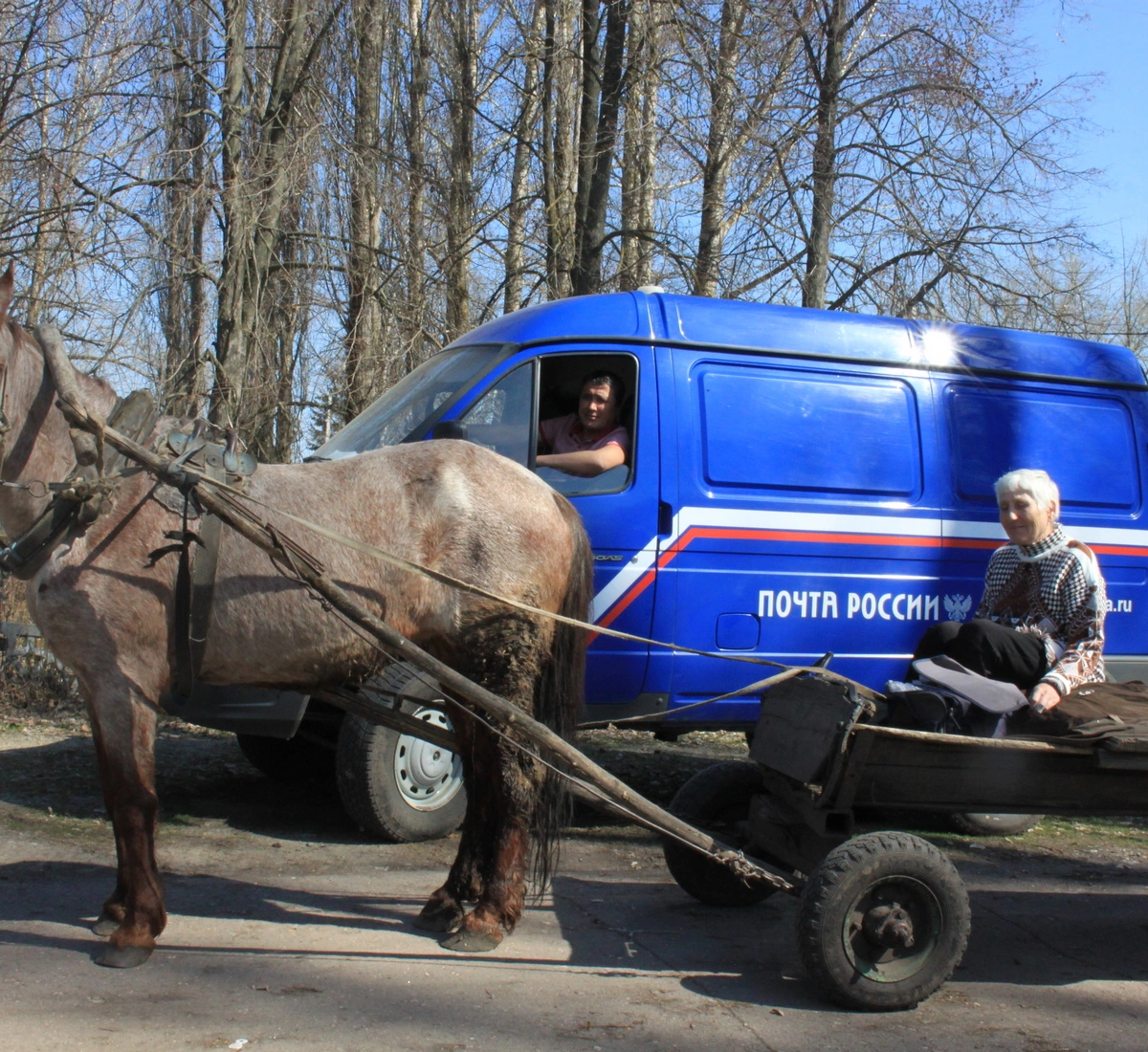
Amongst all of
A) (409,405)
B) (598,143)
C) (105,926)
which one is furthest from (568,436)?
(598,143)

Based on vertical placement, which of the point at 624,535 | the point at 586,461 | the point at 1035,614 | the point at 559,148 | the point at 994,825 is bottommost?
the point at 994,825

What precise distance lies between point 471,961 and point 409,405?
9.50 feet

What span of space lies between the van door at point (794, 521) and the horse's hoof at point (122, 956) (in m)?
2.83

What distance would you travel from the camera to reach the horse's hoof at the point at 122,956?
3678mm

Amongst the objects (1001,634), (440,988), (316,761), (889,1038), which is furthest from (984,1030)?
(316,761)

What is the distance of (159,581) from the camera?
3861 mm

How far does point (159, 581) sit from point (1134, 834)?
5.83 meters

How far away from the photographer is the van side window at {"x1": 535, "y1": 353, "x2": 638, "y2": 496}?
5.48 m

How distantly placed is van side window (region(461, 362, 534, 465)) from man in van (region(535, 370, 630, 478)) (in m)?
0.15

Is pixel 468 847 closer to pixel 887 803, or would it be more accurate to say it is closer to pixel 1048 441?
pixel 887 803

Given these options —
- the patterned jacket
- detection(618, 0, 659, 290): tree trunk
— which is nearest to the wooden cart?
the patterned jacket

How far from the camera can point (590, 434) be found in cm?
563

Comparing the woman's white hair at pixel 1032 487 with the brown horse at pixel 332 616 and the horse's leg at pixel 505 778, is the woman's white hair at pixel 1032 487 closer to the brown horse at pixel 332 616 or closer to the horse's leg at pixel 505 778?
the brown horse at pixel 332 616

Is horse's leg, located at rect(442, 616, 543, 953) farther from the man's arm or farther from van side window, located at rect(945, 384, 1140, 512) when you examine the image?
van side window, located at rect(945, 384, 1140, 512)
